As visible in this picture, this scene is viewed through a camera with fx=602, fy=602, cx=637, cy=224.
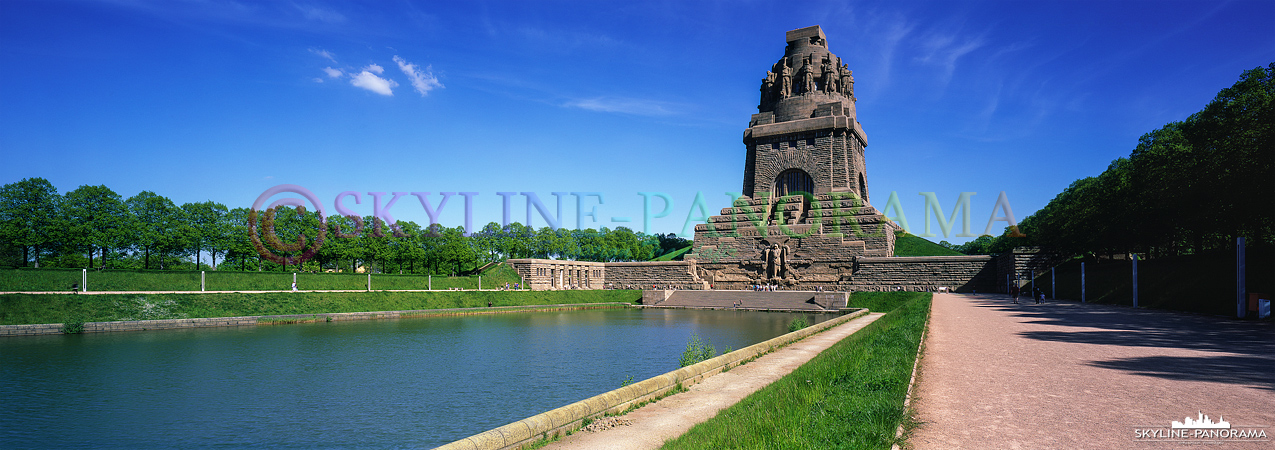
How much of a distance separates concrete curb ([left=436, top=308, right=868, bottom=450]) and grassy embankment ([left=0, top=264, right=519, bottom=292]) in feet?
92.8

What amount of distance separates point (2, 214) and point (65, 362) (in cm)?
3217

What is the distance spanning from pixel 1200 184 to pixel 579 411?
26035 millimetres

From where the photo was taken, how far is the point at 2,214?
35.5m

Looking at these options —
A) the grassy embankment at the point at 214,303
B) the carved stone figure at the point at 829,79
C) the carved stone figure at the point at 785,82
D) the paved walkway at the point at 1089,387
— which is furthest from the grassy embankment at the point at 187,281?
the carved stone figure at the point at 829,79

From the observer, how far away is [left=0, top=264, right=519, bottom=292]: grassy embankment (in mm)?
24656

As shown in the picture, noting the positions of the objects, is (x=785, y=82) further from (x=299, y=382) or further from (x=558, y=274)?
(x=299, y=382)

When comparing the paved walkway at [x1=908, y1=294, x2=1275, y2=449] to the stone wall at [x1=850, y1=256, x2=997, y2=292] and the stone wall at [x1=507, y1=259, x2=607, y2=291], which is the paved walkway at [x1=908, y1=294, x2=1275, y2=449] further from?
the stone wall at [x1=507, y1=259, x2=607, y2=291]

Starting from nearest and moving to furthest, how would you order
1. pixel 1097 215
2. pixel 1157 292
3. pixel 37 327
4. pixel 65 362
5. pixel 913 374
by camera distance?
1. pixel 913 374
2. pixel 65 362
3. pixel 37 327
4. pixel 1157 292
5. pixel 1097 215

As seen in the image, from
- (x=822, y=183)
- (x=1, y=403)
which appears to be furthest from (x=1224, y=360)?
(x=822, y=183)

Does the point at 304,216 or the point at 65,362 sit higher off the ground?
the point at 304,216

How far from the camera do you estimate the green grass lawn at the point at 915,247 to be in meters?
58.2

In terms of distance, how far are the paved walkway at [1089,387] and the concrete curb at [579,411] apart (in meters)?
3.33

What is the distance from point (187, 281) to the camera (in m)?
28.6

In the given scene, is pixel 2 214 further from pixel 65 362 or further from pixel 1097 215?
pixel 1097 215
